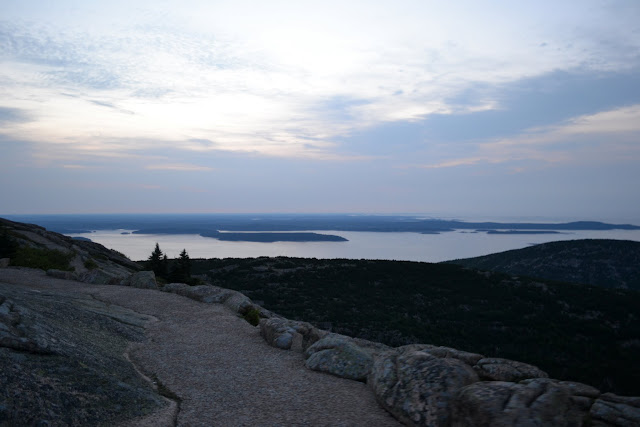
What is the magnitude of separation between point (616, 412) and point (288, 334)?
8.45 meters

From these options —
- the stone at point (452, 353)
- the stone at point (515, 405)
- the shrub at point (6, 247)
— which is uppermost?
the shrub at point (6, 247)

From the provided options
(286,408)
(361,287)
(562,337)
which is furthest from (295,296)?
(286,408)

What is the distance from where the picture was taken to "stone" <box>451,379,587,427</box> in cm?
581

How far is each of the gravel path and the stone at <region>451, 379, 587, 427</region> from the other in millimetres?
1492

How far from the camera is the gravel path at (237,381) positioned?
7.20 meters

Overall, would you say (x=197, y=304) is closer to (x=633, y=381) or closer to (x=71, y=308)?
(x=71, y=308)

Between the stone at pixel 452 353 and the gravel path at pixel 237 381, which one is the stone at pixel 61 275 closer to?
the gravel path at pixel 237 381

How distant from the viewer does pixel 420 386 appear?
24.2ft

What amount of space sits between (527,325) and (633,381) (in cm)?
1175

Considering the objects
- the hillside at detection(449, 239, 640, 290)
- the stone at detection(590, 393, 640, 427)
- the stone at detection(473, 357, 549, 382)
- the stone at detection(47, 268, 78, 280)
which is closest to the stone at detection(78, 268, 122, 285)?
the stone at detection(47, 268, 78, 280)

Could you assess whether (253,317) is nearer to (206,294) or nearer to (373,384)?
(206,294)

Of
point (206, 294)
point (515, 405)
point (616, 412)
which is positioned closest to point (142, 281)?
point (206, 294)

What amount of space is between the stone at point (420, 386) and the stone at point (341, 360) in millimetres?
963

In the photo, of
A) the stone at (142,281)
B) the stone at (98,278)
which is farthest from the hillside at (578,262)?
the stone at (98,278)
